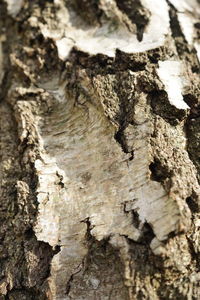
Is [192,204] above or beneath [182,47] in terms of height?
beneath

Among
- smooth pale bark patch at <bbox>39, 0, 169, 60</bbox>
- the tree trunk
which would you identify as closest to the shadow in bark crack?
the tree trunk

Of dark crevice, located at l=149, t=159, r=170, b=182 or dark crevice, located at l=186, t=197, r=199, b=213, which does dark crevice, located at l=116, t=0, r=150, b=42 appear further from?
dark crevice, located at l=186, t=197, r=199, b=213

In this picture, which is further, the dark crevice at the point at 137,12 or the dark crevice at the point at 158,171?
the dark crevice at the point at 137,12

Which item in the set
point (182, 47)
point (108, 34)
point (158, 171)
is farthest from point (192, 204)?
point (108, 34)

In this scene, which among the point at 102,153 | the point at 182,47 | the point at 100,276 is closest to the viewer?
the point at 100,276

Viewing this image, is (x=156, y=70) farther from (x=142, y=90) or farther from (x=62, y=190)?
(x=62, y=190)

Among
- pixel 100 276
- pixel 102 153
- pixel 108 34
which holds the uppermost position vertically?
pixel 108 34

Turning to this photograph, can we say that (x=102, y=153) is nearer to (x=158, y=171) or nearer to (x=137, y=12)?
(x=158, y=171)

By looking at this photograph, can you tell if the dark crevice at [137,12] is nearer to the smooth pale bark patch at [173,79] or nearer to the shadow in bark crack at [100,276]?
the smooth pale bark patch at [173,79]

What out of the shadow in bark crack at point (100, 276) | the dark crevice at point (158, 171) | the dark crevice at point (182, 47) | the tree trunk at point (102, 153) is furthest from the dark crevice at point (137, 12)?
the shadow in bark crack at point (100, 276)
